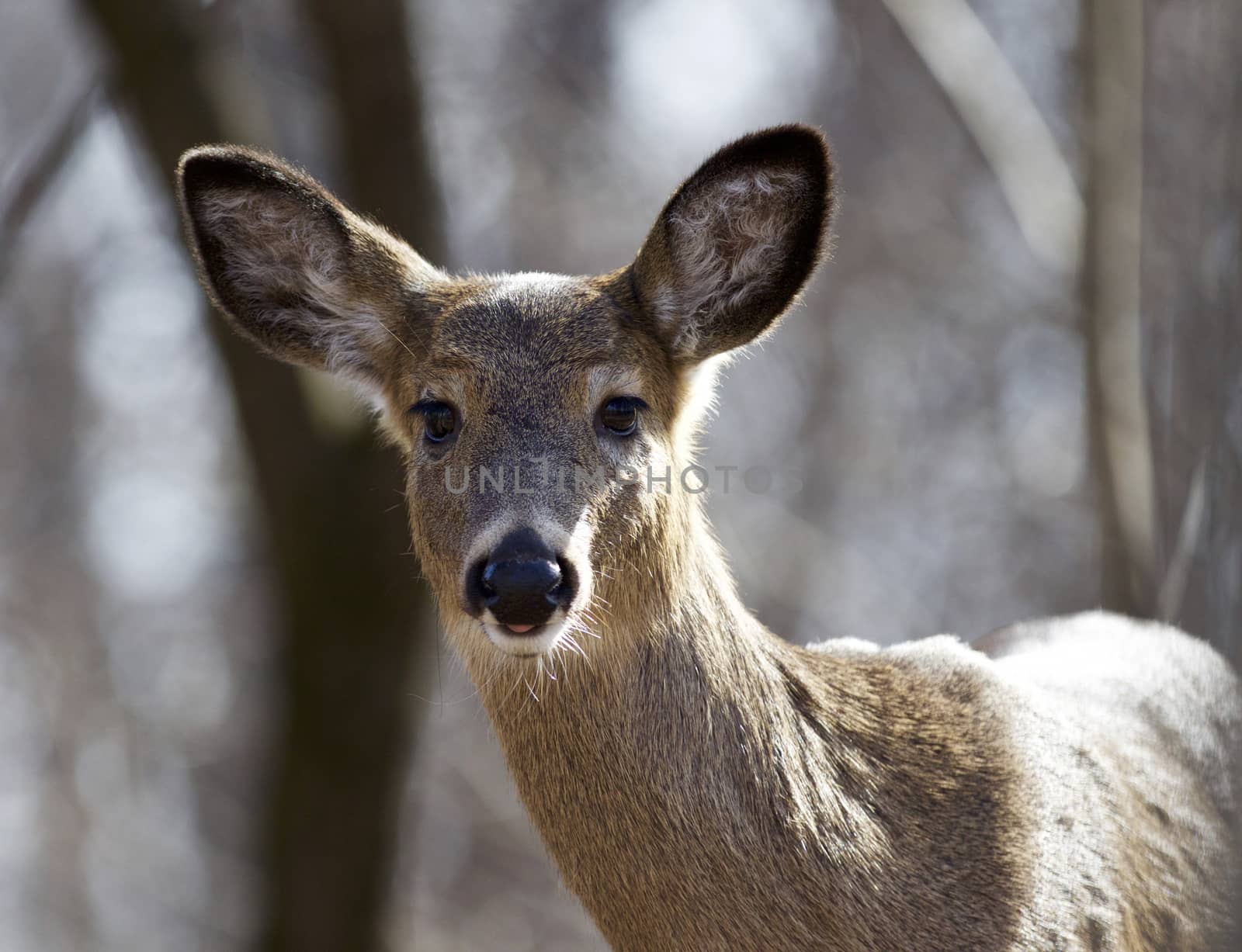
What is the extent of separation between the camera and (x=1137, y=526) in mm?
7703

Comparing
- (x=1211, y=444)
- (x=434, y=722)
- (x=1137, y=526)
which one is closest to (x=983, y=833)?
(x=1211, y=444)

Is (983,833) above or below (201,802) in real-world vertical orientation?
below

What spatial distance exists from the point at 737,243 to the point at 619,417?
77 cm

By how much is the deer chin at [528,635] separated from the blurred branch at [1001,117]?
19.3 ft

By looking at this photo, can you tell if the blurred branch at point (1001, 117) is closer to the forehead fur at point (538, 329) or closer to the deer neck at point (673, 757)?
the forehead fur at point (538, 329)

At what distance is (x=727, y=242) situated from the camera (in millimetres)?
4441

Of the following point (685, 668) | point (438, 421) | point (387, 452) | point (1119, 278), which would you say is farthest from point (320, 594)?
point (1119, 278)

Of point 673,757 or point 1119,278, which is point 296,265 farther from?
point 1119,278

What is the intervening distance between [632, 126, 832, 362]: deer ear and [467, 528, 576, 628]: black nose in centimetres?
119

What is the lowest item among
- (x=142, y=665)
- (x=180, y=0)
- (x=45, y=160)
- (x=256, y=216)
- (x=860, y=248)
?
(x=256, y=216)

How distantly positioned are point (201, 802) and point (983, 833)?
60.4 feet

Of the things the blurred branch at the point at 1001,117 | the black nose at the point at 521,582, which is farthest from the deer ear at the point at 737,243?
the blurred branch at the point at 1001,117

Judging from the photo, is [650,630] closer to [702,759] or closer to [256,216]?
[702,759]

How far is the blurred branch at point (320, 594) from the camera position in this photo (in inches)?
300
